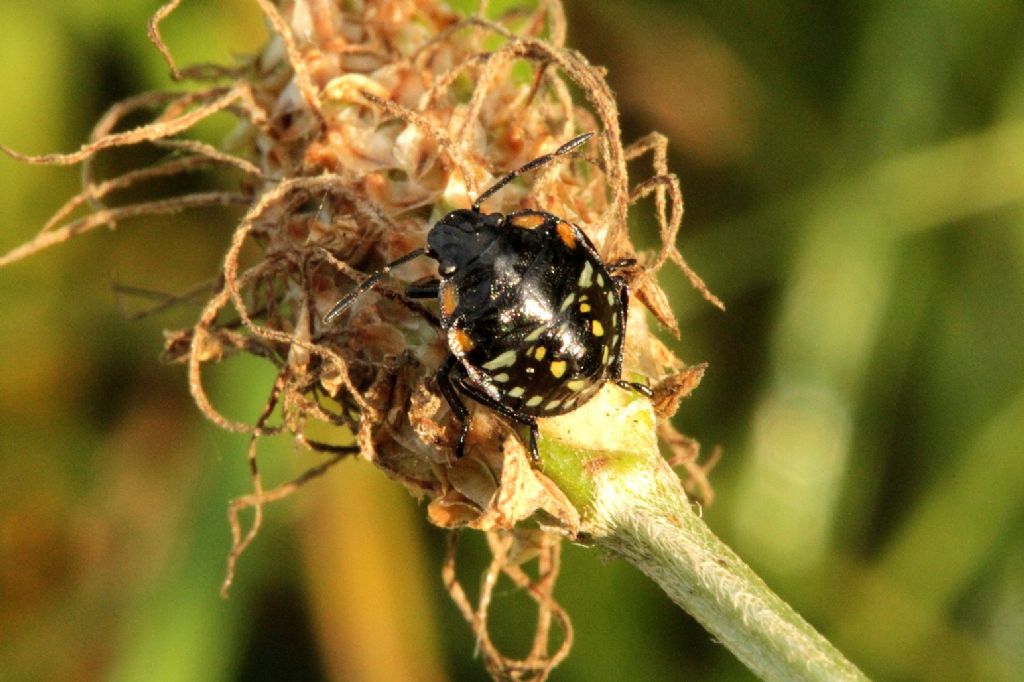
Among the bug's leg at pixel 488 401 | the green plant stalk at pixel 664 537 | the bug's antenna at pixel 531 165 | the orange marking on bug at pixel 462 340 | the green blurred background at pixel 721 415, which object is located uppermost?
the bug's antenna at pixel 531 165

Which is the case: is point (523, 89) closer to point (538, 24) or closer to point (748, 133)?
point (538, 24)

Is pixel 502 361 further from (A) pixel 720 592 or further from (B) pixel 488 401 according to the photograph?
(A) pixel 720 592

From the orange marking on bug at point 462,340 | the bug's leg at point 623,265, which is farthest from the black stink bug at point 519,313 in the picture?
the bug's leg at point 623,265

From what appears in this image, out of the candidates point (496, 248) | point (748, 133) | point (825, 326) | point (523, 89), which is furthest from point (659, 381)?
point (748, 133)

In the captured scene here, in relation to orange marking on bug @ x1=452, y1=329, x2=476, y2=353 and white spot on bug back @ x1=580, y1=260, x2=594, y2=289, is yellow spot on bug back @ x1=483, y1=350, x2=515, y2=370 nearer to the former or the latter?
orange marking on bug @ x1=452, y1=329, x2=476, y2=353

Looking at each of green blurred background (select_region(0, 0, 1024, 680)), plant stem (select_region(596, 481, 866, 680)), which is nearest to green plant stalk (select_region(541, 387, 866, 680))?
plant stem (select_region(596, 481, 866, 680))

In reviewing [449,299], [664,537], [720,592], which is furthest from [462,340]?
[720,592]

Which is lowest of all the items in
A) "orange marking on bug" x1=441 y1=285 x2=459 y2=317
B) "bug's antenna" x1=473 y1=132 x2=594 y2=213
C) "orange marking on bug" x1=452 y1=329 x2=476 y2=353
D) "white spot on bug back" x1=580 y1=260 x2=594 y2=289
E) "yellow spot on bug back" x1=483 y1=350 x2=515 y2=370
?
"yellow spot on bug back" x1=483 y1=350 x2=515 y2=370

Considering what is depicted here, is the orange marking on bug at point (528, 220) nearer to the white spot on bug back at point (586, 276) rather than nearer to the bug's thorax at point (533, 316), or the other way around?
the bug's thorax at point (533, 316)
